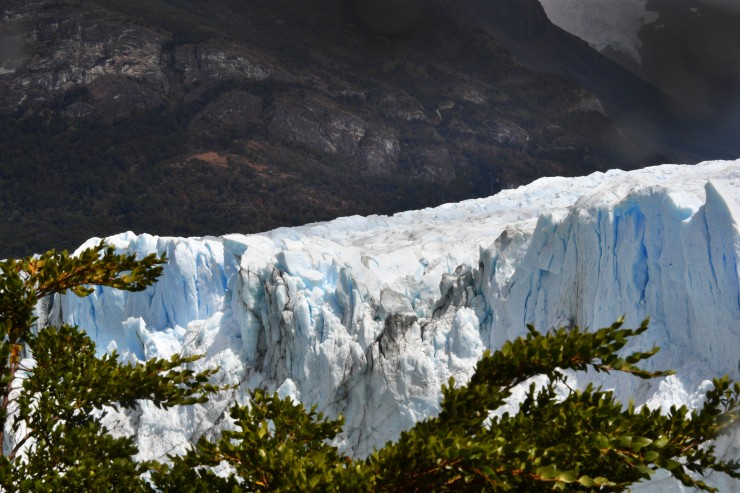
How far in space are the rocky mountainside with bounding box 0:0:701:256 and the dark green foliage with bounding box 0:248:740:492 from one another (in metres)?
80.2

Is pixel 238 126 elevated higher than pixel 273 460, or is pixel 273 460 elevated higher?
pixel 273 460

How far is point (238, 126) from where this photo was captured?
4377 inches

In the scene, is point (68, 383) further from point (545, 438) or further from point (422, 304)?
point (422, 304)

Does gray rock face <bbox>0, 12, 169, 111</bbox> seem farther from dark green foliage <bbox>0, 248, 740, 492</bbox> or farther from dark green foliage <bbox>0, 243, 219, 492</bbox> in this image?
dark green foliage <bbox>0, 248, 740, 492</bbox>

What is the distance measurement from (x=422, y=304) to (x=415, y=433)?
22439 mm

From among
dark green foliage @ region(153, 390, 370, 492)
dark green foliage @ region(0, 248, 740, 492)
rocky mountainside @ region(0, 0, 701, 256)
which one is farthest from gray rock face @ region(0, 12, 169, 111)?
dark green foliage @ region(153, 390, 370, 492)

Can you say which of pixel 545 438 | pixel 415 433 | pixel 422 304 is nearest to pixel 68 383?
pixel 415 433

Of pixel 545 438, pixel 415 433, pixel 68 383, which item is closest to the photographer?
pixel 415 433

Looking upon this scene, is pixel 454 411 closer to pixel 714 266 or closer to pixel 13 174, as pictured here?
pixel 714 266

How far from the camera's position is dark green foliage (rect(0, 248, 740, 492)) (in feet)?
15.6

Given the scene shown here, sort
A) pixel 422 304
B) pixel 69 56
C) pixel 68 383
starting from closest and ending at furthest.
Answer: pixel 68 383 → pixel 422 304 → pixel 69 56

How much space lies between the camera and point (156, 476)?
588 centimetres

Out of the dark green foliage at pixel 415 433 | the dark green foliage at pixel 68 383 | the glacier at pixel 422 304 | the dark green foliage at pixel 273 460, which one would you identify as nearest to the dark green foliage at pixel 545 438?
the dark green foliage at pixel 415 433

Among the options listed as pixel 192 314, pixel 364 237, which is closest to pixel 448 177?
pixel 364 237
